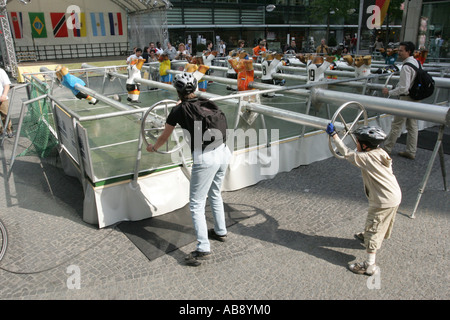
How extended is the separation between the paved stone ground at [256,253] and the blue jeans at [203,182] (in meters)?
0.35

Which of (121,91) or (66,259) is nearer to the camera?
(66,259)

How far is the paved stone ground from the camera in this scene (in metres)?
2.96

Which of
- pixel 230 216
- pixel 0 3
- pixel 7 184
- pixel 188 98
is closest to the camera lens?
pixel 188 98

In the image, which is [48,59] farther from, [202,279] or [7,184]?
[202,279]

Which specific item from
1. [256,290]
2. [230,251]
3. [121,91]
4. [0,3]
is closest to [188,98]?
[230,251]

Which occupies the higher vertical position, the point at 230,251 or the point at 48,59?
the point at 48,59

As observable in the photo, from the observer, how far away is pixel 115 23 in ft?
78.4

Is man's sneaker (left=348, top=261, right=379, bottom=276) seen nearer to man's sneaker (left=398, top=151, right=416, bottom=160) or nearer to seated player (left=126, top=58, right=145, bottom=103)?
man's sneaker (left=398, top=151, right=416, bottom=160)

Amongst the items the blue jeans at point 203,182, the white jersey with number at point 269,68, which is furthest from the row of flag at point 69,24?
the blue jeans at point 203,182

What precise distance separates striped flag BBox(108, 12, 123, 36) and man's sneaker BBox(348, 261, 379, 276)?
24.6 m

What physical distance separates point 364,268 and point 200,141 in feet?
6.05

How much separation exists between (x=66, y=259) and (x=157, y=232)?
0.93 m

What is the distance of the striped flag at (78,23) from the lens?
22375 millimetres

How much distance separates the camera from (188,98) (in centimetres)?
320
